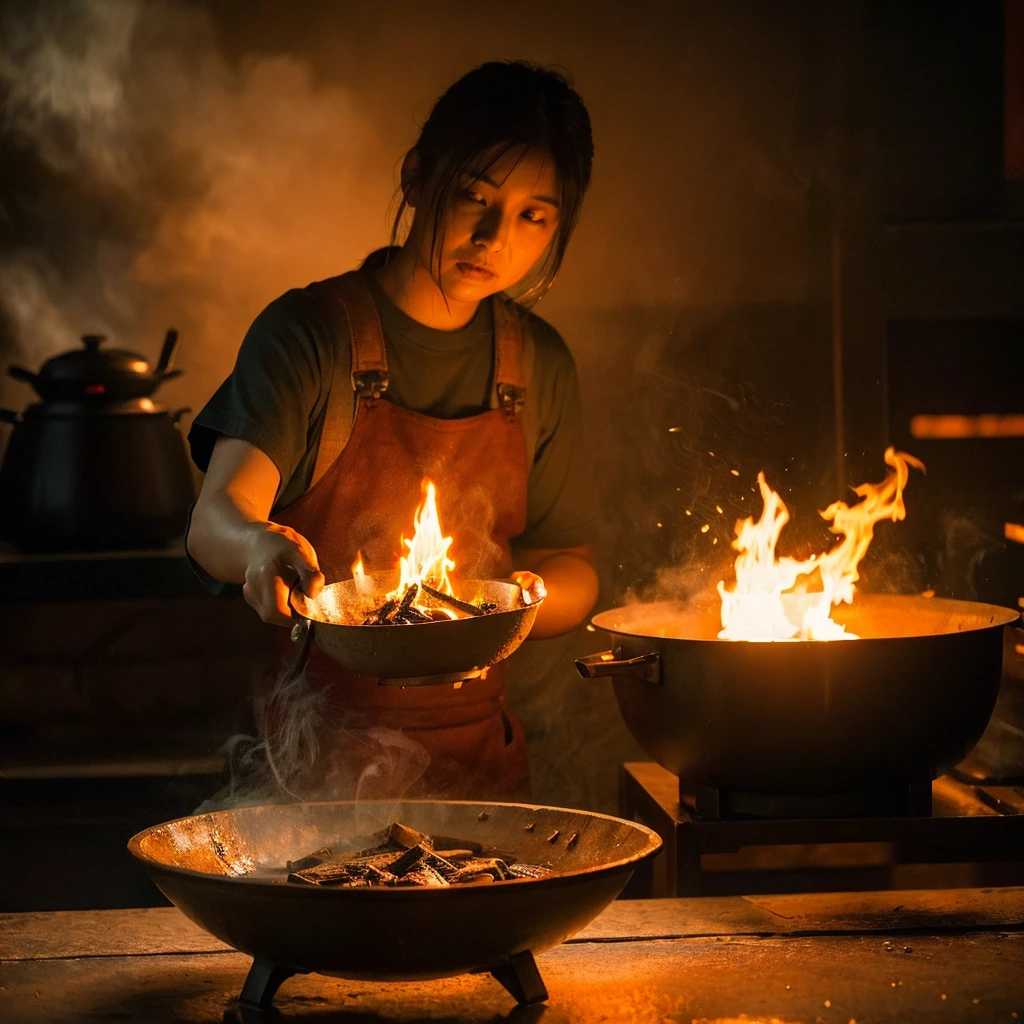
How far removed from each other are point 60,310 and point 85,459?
2.16 ft

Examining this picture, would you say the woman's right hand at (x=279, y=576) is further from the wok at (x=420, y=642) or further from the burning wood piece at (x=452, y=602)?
the burning wood piece at (x=452, y=602)

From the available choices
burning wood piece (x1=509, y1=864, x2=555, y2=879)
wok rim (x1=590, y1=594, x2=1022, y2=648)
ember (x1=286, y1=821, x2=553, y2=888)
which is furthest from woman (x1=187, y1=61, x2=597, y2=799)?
burning wood piece (x1=509, y1=864, x2=555, y2=879)

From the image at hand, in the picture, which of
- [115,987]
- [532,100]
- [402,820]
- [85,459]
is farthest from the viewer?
[85,459]

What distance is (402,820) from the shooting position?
65.7 inches

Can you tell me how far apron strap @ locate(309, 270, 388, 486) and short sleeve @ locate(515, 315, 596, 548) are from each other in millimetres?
366

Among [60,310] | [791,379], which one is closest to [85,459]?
[60,310]

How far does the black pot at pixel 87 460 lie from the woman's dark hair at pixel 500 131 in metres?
0.98

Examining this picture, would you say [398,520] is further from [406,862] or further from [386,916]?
[386,916]

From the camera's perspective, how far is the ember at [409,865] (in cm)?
139

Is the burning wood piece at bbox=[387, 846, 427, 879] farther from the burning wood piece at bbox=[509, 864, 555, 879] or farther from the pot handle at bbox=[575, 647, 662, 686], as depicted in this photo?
the pot handle at bbox=[575, 647, 662, 686]

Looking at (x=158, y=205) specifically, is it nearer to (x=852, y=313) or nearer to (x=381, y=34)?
(x=381, y=34)

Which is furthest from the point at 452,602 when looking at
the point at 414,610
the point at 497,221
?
the point at 497,221

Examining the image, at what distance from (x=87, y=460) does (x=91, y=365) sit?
0.22 metres

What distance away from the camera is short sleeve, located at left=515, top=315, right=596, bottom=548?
8.53 feet
